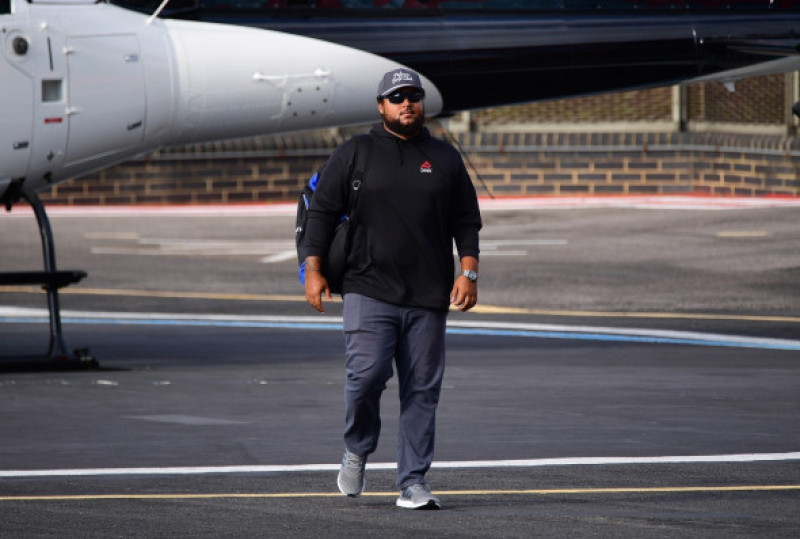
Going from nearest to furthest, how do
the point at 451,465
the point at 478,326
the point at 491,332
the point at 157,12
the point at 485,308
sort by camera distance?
the point at 451,465 < the point at 157,12 < the point at 491,332 < the point at 478,326 < the point at 485,308

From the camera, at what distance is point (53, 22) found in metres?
14.2

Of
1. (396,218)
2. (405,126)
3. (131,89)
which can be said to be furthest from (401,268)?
(131,89)

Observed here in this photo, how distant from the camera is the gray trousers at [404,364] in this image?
28.6 feet

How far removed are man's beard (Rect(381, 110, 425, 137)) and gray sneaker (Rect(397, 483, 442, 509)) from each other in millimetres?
1604

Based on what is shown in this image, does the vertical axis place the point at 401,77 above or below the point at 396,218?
above

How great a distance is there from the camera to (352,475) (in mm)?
8930

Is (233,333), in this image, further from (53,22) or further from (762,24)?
(762,24)

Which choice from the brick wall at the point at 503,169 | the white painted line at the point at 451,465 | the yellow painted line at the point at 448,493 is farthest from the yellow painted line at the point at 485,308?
the brick wall at the point at 503,169

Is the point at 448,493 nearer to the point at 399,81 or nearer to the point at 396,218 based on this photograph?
the point at 396,218

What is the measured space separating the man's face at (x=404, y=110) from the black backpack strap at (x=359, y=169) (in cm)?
16

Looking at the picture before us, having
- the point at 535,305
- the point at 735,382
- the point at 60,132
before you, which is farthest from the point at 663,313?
the point at 60,132

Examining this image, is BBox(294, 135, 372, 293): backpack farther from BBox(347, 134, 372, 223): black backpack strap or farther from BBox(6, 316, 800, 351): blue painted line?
BBox(6, 316, 800, 351): blue painted line

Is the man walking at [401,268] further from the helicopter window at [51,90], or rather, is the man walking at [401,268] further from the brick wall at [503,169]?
the brick wall at [503,169]

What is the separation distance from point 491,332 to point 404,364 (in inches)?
332
